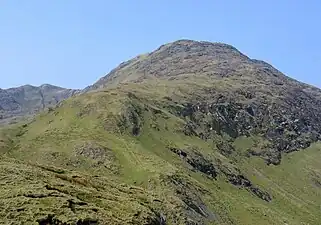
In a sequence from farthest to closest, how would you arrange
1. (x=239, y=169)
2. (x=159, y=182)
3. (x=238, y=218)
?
Answer: (x=239, y=169) → (x=238, y=218) → (x=159, y=182)

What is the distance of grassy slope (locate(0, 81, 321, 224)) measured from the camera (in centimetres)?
5094

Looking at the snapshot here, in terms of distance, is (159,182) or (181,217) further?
(159,182)

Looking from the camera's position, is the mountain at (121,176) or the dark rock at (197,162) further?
the dark rock at (197,162)

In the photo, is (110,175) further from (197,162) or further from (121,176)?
(197,162)

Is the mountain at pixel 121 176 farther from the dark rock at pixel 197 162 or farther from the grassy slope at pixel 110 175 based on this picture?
the dark rock at pixel 197 162

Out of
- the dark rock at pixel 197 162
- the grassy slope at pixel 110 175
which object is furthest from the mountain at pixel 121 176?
the dark rock at pixel 197 162

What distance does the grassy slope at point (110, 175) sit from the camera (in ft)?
167

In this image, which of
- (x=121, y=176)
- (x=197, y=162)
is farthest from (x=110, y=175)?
(x=197, y=162)

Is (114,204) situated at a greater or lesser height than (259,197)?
greater

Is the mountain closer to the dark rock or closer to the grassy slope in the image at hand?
the grassy slope

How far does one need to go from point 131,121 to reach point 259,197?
52466 millimetres

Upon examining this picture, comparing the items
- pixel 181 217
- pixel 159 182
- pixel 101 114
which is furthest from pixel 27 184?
pixel 101 114

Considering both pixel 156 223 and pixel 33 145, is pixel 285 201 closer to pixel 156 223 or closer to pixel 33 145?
pixel 33 145

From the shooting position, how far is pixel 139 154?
5743 inches
